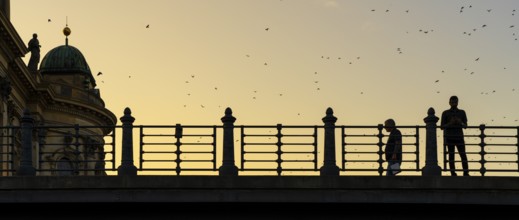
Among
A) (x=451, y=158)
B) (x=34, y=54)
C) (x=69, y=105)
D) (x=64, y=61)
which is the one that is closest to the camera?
(x=451, y=158)

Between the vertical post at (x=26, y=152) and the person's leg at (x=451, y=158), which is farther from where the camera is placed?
the person's leg at (x=451, y=158)

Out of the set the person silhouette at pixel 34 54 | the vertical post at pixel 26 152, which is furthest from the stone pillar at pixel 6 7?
the vertical post at pixel 26 152

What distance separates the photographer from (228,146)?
104 ft

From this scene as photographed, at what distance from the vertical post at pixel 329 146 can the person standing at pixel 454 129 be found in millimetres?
2414

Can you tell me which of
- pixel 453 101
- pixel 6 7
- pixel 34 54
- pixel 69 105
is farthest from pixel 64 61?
pixel 453 101

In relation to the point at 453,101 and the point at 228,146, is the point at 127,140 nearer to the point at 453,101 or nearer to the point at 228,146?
the point at 228,146

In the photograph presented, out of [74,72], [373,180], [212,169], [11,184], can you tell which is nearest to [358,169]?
[373,180]

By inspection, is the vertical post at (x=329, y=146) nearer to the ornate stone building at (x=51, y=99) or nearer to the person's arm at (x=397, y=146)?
the person's arm at (x=397, y=146)

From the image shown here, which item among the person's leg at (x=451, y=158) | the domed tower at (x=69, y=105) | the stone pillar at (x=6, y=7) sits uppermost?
the stone pillar at (x=6, y=7)

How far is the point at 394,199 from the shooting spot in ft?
101

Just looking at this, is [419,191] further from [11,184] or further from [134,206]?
[11,184]

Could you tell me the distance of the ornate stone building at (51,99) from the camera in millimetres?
70831

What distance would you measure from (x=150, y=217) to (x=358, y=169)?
428 centimetres

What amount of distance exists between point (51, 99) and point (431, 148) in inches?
2498
